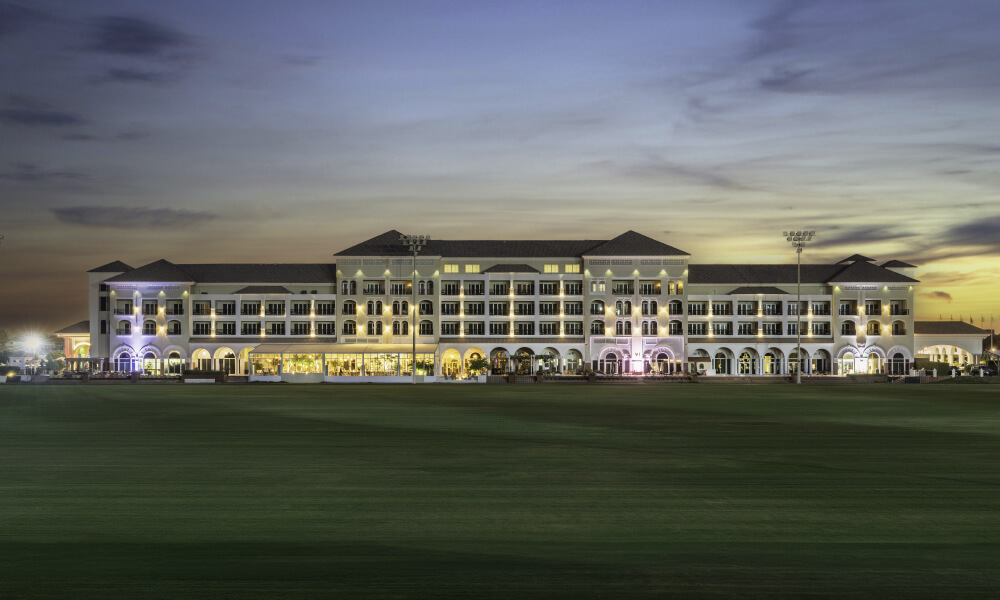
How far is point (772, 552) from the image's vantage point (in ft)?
36.9

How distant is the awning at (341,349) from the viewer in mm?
87562

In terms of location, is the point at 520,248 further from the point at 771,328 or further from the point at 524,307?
the point at 771,328

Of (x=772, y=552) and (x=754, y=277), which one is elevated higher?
(x=754, y=277)

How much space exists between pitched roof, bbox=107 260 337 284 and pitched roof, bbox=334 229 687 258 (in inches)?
263

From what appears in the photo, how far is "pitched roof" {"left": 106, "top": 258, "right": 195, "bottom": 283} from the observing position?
3802 inches

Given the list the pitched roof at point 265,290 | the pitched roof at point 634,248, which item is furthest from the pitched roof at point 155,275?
the pitched roof at point 634,248

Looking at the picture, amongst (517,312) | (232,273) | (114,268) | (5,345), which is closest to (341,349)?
(232,273)

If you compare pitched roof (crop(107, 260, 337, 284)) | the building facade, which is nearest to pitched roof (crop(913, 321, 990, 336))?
the building facade

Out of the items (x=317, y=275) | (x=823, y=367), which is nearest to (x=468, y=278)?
(x=317, y=275)

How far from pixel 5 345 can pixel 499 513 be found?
145473mm

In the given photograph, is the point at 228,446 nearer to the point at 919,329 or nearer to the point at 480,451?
the point at 480,451

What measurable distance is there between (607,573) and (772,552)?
2661 mm

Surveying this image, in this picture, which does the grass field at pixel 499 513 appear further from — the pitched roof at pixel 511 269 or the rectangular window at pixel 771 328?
the rectangular window at pixel 771 328

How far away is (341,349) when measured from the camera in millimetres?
89688
